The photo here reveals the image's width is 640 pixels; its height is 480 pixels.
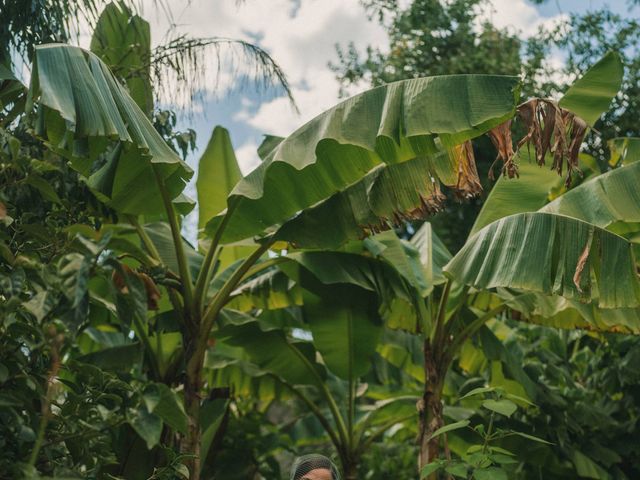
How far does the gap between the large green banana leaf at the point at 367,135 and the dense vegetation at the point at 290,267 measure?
2 cm

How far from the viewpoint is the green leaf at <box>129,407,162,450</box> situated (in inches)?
131

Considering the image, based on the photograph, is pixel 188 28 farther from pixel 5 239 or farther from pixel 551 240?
pixel 551 240

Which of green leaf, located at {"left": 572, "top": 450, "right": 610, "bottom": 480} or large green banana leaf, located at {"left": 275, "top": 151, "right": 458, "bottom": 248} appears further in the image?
green leaf, located at {"left": 572, "top": 450, "right": 610, "bottom": 480}

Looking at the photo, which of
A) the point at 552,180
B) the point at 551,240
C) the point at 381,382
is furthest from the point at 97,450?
the point at 381,382

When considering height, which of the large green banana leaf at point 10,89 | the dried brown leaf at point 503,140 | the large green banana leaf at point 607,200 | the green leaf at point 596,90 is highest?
the large green banana leaf at point 10,89

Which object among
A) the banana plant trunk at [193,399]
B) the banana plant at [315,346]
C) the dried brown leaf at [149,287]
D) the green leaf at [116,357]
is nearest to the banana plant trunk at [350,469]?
the banana plant at [315,346]

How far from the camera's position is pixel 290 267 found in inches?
270

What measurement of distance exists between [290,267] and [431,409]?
63.1 inches

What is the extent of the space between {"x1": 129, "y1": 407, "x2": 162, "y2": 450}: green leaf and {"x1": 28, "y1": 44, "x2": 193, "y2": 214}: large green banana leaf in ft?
4.74

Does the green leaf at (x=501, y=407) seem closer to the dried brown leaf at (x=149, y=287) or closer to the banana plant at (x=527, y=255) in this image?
the banana plant at (x=527, y=255)

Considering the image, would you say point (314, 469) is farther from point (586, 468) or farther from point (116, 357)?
point (586, 468)

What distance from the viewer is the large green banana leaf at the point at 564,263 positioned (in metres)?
5.23

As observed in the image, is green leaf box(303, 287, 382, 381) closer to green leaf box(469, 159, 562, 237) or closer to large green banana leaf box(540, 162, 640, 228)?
green leaf box(469, 159, 562, 237)

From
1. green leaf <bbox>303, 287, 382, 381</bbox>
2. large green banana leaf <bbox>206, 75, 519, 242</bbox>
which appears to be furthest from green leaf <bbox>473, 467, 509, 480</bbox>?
green leaf <bbox>303, 287, 382, 381</bbox>
